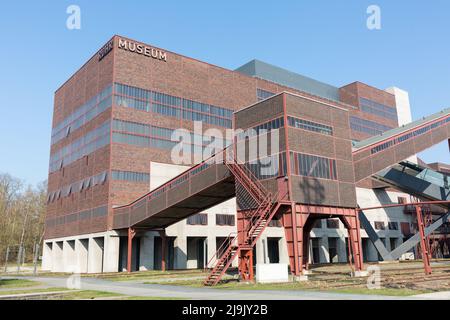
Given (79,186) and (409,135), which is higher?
(409,135)

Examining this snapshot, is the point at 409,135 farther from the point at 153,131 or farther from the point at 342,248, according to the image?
the point at 342,248

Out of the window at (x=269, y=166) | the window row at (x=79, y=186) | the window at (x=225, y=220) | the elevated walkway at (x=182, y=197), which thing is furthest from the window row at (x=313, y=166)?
the window row at (x=79, y=186)

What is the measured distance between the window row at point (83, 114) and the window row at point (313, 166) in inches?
1181

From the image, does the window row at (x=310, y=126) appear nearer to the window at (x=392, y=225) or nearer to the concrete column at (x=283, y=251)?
the concrete column at (x=283, y=251)

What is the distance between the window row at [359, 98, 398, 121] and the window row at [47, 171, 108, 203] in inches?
2111

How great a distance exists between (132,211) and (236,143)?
1755 centimetres

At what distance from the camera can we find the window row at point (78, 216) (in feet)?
159

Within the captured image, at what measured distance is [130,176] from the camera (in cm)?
4916

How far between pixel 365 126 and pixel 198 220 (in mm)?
42865

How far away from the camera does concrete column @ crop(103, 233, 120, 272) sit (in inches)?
1789

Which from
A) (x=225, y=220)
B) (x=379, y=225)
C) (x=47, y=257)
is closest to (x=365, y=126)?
(x=379, y=225)
